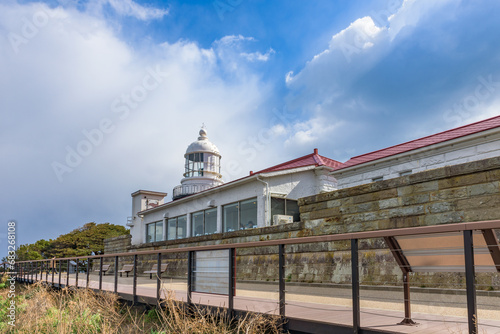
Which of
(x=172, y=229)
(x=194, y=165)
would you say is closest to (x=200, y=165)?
(x=194, y=165)

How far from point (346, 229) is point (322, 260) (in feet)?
3.30

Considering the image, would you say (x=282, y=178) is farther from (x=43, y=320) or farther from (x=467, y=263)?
(x=467, y=263)

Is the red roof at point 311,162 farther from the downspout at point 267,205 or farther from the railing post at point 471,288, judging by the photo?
the railing post at point 471,288

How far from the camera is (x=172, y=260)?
56.5 feet

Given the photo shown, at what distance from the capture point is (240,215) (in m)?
18.9

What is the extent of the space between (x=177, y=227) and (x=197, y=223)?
101 inches

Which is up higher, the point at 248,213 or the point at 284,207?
the point at 284,207

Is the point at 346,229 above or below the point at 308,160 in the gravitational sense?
below

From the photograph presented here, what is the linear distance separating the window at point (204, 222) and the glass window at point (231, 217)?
97 cm

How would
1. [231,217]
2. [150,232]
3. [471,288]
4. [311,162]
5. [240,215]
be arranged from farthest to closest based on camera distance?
[150,232] < [231,217] < [311,162] < [240,215] < [471,288]

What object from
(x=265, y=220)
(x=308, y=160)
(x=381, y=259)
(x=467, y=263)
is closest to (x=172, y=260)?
(x=265, y=220)

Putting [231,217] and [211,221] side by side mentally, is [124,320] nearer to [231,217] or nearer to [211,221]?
[231,217]

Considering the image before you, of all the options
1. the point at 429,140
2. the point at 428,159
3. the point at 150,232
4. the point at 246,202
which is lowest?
the point at 150,232

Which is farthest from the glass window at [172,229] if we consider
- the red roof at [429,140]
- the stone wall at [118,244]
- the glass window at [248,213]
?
the red roof at [429,140]
